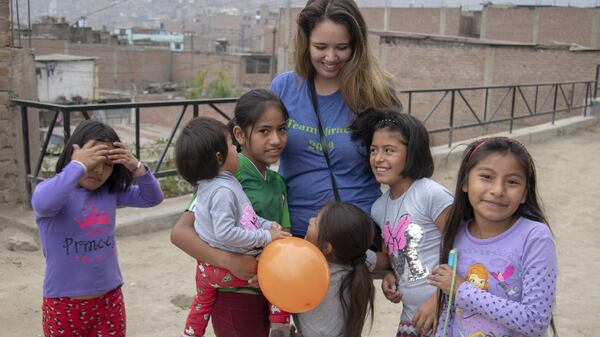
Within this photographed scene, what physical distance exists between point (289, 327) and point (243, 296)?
191 mm

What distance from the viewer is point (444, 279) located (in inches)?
71.4

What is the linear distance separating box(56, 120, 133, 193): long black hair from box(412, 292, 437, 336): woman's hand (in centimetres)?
126

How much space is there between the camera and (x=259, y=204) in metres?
2.08

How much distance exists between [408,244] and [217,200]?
68 centimetres

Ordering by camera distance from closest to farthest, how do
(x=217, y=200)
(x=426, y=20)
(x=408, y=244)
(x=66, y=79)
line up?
(x=217, y=200)
(x=408, y=244)
(x=66, y=79)
(x=426, y=20)

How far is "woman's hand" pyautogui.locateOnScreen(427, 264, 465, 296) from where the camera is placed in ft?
5.91

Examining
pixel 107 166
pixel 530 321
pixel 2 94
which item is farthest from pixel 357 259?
pixel 2 94

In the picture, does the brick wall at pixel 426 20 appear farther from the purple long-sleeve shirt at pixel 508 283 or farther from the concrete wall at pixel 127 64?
the purple long-sleeve shirt at pixel 508 283

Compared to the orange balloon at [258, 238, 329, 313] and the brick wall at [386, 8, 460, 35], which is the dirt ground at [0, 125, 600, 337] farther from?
the brick wall at [386, 8, 460, 35]

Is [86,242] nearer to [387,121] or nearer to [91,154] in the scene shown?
[91,154]

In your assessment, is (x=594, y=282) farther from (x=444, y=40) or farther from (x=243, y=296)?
(x=444, y=40)

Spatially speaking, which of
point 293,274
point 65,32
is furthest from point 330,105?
point 65,32

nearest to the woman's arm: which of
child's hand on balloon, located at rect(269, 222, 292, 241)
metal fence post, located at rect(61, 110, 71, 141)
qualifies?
child's hand on balloon, located at rect(269, 222, 292, 241)

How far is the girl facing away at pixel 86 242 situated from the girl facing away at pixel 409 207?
0.95 meters
